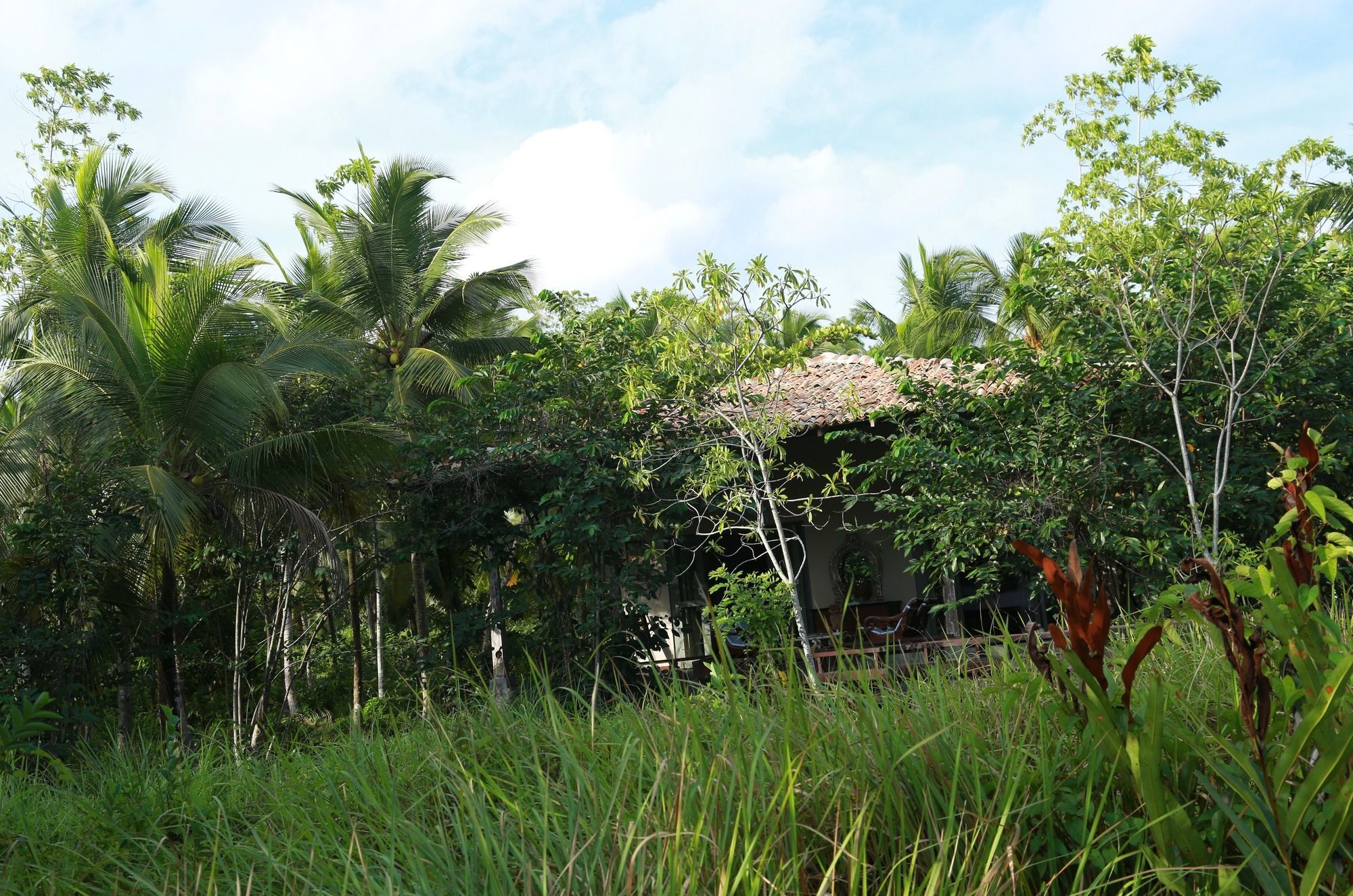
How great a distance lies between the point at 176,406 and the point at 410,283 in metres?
6.08

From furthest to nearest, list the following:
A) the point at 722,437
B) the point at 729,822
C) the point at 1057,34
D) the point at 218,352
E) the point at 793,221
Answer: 1. the point at 218,352
2. the point at 722,437
3. the point at 793,221
4. the point at 1057,34
5. the point at 729,822

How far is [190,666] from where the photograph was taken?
14562 mm

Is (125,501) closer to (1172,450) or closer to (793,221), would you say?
(793,221)

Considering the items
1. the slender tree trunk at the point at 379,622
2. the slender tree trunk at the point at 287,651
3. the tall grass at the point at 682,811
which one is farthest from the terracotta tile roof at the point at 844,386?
Result: the slender tree trunk at the point at 287,651

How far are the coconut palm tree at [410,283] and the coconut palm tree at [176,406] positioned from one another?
4.35m

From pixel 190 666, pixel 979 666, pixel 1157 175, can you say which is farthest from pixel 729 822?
pixel 190 666

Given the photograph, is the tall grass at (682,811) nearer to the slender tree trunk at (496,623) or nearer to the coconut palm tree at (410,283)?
the slender tree trunk at (496,623)

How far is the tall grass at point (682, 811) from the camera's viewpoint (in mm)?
2301

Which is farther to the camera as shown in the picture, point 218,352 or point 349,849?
point 218,352

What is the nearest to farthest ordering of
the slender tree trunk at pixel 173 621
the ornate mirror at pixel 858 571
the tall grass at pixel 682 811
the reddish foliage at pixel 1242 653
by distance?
the reddish foliage at pixel 1242 653, the tall grass at pixel 682 811, the slender tree trunk at pixel 173 621, the ornate mirror at pixel 858 571

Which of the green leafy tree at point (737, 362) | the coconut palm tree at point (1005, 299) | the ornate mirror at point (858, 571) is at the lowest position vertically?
the ornate mirror at point (858, 571)

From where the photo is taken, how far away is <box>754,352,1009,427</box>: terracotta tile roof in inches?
335

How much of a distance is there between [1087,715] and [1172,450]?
6245mm

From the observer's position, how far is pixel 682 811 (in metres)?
2.37
